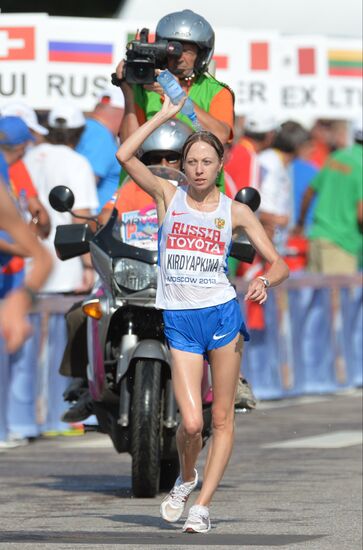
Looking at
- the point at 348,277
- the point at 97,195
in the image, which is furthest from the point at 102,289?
the point at 348,277

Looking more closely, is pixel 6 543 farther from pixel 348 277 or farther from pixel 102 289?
pixel 348 277

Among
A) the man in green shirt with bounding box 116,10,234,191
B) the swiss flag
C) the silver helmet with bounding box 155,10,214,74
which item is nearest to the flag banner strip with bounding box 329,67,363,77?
the swiss flag

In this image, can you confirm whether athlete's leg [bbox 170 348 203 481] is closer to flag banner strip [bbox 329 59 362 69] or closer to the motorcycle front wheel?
the motorcycle front wheel

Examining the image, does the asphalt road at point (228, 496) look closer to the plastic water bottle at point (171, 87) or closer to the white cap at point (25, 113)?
the plastic water bottle at point (171, 87)

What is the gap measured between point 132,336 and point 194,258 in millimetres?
1267

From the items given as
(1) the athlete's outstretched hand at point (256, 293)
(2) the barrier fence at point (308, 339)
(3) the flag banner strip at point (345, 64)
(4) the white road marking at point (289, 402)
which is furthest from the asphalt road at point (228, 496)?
(3) the flag banner strip at point (345, 64)

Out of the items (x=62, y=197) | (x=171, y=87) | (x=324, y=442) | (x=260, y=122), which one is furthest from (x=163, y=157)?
(x=260, y=122)

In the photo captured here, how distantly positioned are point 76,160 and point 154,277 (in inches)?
197

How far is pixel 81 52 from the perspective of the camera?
18656 millimetres

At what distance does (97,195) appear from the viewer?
17.0 m

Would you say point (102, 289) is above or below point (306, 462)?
above

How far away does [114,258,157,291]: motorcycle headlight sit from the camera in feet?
37.6

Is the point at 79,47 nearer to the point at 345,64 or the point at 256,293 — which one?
the point at 345,64

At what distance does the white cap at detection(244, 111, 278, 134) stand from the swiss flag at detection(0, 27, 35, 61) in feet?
9.30
